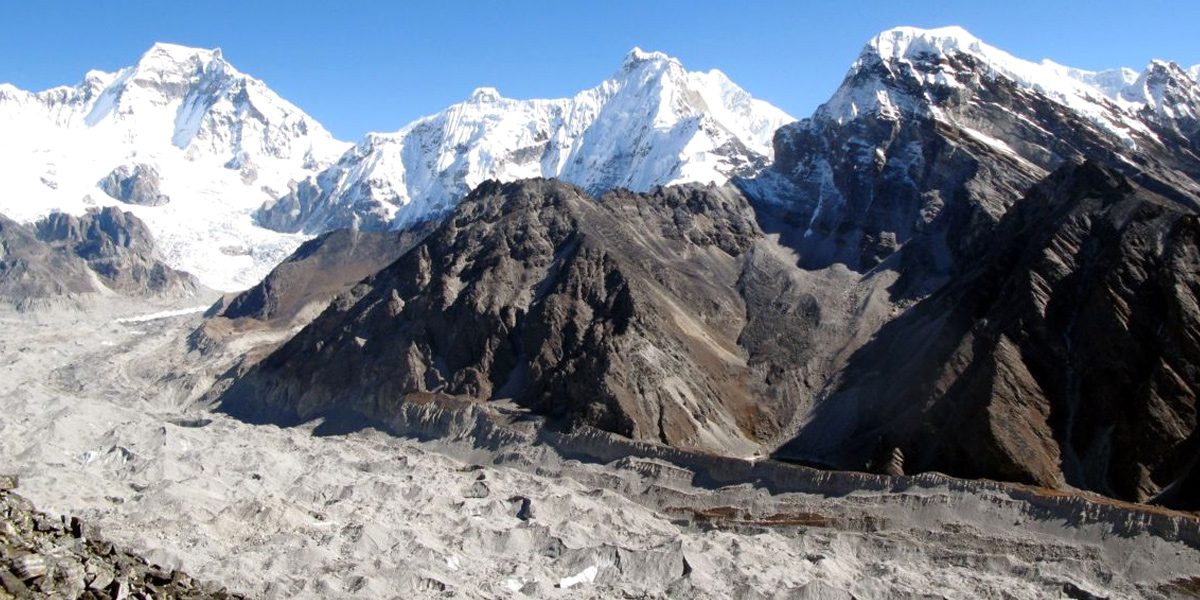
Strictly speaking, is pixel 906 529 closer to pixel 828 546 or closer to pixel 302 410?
pixel 828 546

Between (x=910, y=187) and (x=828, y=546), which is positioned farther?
(x=910, y=187)

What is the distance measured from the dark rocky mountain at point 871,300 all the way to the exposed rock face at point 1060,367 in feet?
0.80

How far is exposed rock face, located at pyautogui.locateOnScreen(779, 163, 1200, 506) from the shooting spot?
88375 millimetres

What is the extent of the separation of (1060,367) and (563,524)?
145 feet

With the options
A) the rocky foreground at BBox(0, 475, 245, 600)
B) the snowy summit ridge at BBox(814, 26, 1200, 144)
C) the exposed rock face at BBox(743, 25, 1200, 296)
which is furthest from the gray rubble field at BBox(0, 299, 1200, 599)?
the snowy summit ridge at BBox(814, 26, 1200, 144)

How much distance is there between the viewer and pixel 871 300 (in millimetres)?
134875

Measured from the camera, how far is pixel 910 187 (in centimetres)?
15788

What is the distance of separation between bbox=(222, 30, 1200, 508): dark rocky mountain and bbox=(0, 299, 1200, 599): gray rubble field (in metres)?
8.69

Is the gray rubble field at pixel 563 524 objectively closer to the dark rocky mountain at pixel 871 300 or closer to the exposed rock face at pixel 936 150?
the dark rocky mountain at pixel 871 300

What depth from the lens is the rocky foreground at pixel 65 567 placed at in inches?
1398

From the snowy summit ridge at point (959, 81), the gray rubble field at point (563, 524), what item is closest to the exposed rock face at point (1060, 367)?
the gray rubble field at point (563, 524)

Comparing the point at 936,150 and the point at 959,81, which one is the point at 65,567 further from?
the point at 959,81

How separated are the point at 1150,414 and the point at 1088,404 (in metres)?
5.97

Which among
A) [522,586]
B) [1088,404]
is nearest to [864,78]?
[1088,404]
